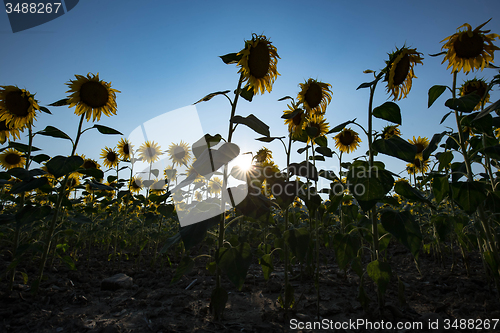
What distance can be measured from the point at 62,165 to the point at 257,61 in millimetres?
1863

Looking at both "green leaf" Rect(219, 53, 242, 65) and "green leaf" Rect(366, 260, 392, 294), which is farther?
"green leaf" Rect(219, 53, 242, 65)

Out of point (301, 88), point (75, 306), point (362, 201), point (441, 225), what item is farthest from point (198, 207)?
point (441, 225)

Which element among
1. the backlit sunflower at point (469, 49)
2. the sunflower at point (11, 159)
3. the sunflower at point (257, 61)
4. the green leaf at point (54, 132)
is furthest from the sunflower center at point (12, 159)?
the backlit sunflower at point (469, 49)

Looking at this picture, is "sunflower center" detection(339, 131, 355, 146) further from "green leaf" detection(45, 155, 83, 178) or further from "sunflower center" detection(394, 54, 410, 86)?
"green leaf" detection(45, 155, 83, 178)

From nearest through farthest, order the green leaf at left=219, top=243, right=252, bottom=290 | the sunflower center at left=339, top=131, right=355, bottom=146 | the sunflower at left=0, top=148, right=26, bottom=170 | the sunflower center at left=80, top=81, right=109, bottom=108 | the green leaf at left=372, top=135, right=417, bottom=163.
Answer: the green leaf at left=219, top=243, right=252, bottom=290 < the green leaf at left=372, top=135, right=417, bottom=163 < the sunflower center at left=80, top=81, right=109, bottom=108 < the sunflower center at left=339, top=131, right=355, bottom=146 < the sunflower at left=0, top=148, right=26, bottom=170

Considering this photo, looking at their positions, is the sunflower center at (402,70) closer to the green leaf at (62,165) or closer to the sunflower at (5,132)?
the green leaf at (62,165)

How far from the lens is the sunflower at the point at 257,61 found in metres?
2.12

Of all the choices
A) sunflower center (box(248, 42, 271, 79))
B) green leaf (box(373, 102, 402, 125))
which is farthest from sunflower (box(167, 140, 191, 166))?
green leaf (box(373, 102, 402, 125))

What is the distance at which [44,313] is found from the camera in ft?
7.45

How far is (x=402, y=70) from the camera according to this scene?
7.00ft

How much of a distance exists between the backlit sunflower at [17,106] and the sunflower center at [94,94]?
53cm

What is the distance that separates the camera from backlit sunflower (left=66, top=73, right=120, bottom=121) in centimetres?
302

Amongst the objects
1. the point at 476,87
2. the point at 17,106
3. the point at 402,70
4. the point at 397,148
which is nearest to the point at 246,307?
the point at 397,148

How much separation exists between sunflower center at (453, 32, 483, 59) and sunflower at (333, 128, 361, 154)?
5.96 feet
